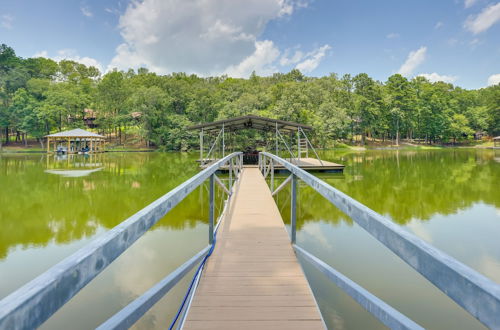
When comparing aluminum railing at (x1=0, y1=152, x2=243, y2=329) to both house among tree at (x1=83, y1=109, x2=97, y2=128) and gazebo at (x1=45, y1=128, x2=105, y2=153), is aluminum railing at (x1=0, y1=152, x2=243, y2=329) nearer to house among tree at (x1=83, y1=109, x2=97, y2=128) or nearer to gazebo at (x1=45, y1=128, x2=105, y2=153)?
gazebo at (x1=45, y1=128, x2=105, y2=153)

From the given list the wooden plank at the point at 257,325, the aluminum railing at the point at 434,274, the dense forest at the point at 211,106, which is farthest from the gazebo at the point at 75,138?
the aluminum railing at the point at 434,274

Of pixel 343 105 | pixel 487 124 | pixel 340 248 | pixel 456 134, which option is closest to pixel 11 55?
pixel 343 105

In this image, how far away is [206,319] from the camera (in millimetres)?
1737

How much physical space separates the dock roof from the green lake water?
466 cm

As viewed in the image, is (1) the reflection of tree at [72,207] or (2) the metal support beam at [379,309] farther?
(1) the reflection of tree at [72,207]

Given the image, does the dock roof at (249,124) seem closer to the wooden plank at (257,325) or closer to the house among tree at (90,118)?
the wooden plank at (257,325)

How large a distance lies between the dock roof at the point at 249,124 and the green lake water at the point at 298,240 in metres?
4.66

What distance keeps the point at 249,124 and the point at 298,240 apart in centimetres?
1070

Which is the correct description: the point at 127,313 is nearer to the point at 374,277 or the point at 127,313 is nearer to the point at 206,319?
the point at 206,319

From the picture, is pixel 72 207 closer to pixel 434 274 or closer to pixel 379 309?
pixel 379 309

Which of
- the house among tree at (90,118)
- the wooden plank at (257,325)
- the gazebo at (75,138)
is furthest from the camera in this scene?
the house among tree at (90,118)

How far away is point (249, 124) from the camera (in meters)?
14.7

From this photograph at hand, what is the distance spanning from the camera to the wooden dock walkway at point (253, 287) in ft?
5.69

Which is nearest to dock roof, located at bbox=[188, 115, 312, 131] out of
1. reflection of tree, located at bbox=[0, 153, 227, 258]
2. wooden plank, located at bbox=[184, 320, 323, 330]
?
reflection of tree, located at bbox=[0, 153, 227, 258]
